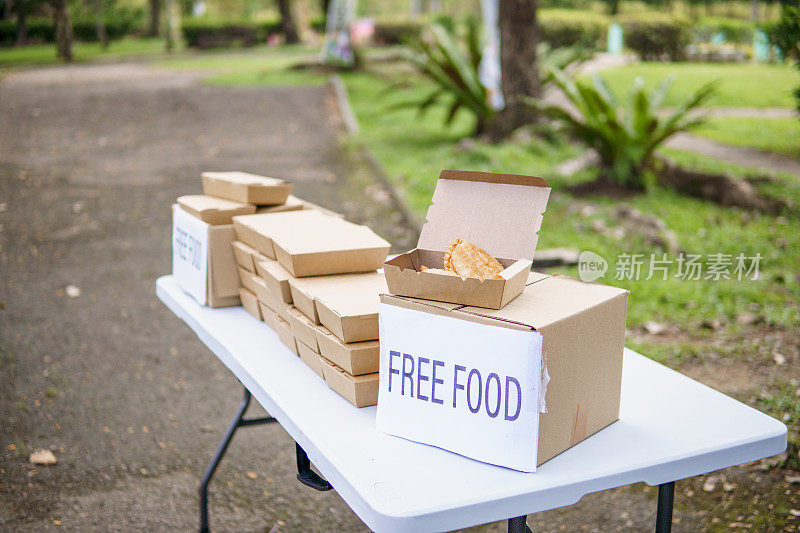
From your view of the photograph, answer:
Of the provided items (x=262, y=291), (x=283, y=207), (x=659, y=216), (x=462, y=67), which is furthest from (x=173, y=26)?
(x=262, y=291)

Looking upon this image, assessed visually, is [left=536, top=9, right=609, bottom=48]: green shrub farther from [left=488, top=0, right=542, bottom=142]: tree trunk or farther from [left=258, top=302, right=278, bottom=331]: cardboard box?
[left=258, top=302, right=278, bottom=331]: cardboard box

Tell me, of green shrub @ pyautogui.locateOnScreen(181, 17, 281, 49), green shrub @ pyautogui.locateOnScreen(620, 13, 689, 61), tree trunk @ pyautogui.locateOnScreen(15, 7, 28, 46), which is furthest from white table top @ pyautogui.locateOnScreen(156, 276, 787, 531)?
tree trunk @ pyautogui.locateOnScreen(15, 7, 28, 46)

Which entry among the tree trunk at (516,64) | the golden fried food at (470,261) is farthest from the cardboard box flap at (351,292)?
the tree trunk at (516,64)

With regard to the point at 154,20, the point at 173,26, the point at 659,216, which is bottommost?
the point at 659,216

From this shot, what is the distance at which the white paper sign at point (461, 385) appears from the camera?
1349 mm

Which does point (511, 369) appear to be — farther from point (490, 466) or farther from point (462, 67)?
point (462, 67)

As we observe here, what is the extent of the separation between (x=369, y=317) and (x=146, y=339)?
10.6ft

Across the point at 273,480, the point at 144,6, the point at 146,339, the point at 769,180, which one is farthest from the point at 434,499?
the point at 144,6

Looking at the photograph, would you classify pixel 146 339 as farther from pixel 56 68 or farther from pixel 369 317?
pixel 56 68

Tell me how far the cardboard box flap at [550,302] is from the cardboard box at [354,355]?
12.6 inches

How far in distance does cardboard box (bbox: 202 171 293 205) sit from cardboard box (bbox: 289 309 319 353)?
674 millimetres

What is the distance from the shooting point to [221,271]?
2326 millimetres

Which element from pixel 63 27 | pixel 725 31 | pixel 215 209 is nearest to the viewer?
pixel 215 209

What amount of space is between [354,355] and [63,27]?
25.7 metres
